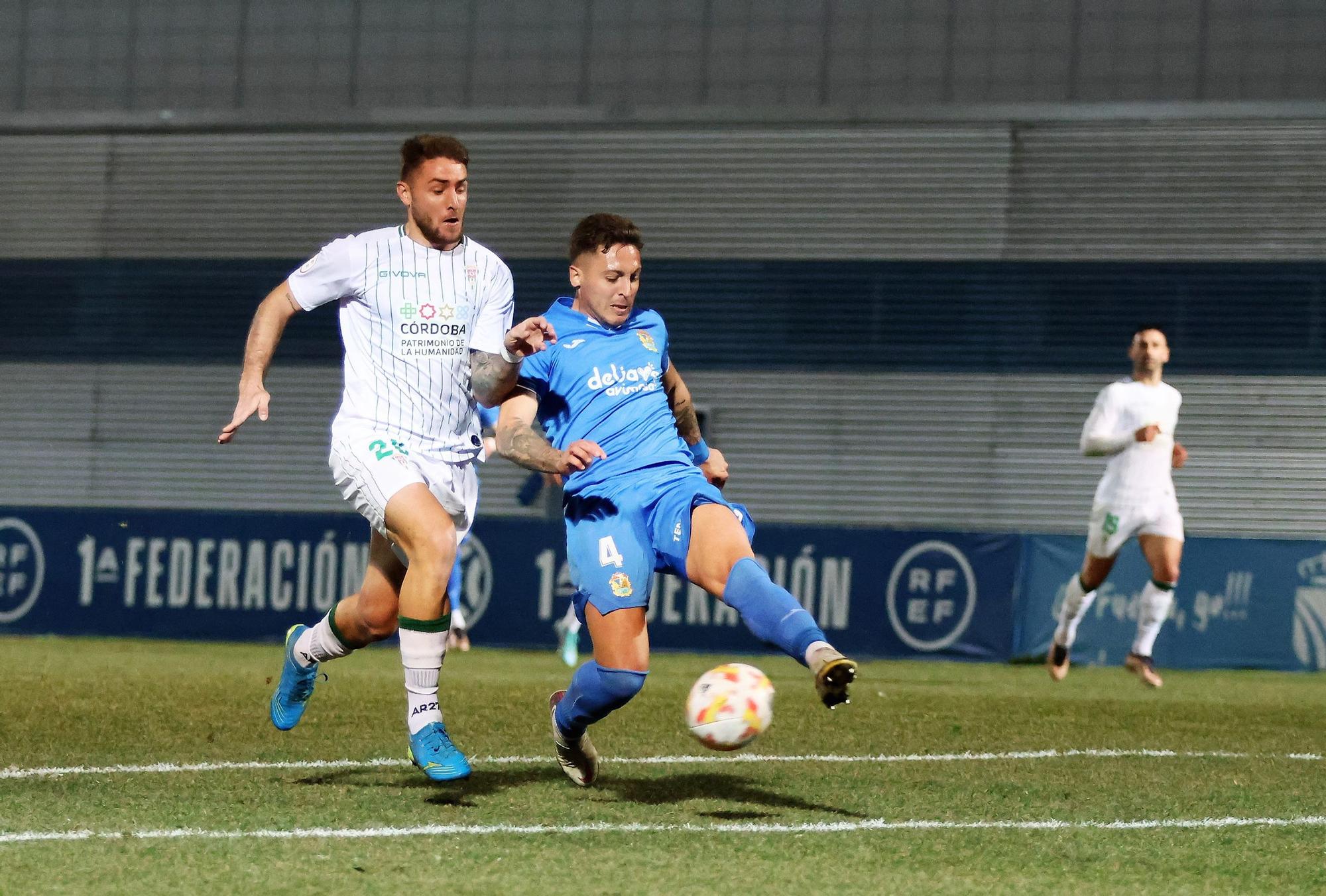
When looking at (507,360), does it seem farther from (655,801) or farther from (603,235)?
(655,801)

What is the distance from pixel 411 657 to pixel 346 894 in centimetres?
186

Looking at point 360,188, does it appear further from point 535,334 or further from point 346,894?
point 346,894

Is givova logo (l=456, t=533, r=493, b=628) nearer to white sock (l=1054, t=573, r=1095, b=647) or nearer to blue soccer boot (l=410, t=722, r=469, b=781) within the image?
white sock (l=1054, t=573, r=1095, b=647)

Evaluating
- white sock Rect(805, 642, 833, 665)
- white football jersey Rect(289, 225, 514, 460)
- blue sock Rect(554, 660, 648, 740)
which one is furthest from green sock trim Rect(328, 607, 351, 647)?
white sock Rect(805, 642, 833, 665)

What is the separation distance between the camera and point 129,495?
24.4 m

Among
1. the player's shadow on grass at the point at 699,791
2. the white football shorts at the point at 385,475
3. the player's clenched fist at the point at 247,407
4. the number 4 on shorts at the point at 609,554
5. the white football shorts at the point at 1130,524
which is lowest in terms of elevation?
the player's shadow on grass at the point at 699,791

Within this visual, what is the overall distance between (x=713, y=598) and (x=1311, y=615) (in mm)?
5671

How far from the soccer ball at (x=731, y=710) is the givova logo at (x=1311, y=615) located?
39.3 ft

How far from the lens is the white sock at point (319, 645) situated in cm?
646

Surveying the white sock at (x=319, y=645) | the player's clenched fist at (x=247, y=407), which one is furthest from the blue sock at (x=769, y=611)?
the white sock at (x=319, y=645)

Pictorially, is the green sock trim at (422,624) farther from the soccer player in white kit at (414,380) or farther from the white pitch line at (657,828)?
the white pitch line at (657,828)

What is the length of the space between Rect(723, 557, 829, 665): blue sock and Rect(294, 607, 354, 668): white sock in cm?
178

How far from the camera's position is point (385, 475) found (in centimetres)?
592

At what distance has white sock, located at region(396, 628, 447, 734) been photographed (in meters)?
5.81
